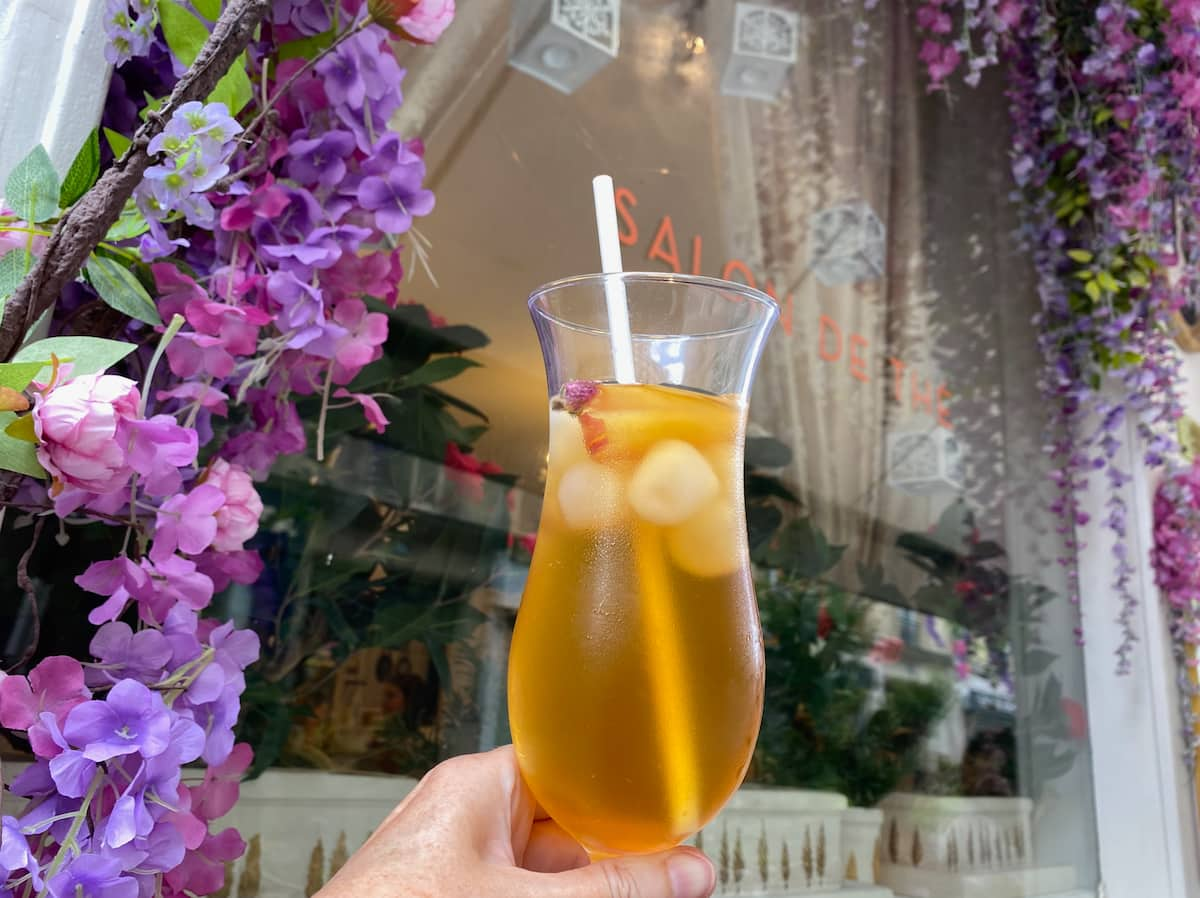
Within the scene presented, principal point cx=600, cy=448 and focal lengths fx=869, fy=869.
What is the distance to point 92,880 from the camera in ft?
1.82

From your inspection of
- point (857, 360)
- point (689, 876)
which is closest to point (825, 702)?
point (857, 360)

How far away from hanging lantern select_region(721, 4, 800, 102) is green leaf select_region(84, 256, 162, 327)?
1.78 meters

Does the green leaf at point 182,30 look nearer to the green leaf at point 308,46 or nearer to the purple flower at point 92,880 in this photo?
the green leaf at point 308,46

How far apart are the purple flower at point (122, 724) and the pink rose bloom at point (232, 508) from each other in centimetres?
15

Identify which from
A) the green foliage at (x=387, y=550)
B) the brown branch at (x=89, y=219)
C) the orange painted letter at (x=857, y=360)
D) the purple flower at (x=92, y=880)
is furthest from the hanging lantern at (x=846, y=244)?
the purple flower at (x=92, y=880)

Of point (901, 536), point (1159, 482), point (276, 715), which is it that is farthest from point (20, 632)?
point (1159, 482)

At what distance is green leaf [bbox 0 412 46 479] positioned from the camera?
0.53 metres

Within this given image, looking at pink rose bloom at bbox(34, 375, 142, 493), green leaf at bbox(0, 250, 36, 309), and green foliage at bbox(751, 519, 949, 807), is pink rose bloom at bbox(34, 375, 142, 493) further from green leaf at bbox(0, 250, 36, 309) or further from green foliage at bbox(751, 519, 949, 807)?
green foliage at bbox(751, 519, 949, 807)

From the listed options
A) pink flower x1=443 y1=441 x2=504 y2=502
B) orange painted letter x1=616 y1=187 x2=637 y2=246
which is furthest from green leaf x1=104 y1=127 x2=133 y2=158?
orange painted letter x1=616 y1=187 x2=637 y2=246

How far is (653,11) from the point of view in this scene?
203cm

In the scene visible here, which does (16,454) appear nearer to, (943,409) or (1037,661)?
(943,409)

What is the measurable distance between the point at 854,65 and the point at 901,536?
1.26m

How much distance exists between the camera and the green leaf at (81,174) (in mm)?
649

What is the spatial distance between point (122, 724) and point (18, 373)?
242 millimetres
